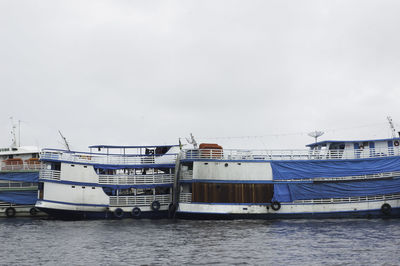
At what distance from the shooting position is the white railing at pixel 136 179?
34250mm

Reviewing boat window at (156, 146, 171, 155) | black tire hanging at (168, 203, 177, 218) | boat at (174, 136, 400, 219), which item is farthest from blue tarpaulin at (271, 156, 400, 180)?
boat window at (156, 146, 171, 155)

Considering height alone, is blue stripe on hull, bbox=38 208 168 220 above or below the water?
above

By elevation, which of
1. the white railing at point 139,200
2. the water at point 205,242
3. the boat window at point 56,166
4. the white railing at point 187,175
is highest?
the boat window at point 56,166

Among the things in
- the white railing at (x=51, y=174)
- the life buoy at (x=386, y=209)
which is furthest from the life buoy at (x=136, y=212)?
the life buoy at (x=386, y=209)

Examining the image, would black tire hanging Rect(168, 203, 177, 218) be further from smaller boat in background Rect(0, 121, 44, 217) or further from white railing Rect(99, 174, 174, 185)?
smaller boat in background Rect(0, 121, 44, 217)

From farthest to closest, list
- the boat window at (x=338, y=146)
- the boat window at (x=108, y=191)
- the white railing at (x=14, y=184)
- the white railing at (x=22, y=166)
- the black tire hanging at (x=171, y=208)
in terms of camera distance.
→ the white railing at (x=22, y=166)
the white railing at (x=14, y=184)
the boat window at (x=338, y=146)
the boat window at (x=108, y=191)
the black tire hanging at (x=171, y=208)

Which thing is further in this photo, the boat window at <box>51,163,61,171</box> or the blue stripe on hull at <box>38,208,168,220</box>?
the boat window at <box>51,163,61,171</box>

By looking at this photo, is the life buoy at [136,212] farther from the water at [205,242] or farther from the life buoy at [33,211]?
the life buoy at [33,211]

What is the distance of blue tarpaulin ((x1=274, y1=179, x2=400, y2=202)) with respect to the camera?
32.4 metres

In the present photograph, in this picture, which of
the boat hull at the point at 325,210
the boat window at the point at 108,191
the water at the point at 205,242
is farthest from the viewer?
the boat window at the point at 108,191

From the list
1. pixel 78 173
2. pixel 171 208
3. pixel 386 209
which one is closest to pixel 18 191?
pixel 78 173

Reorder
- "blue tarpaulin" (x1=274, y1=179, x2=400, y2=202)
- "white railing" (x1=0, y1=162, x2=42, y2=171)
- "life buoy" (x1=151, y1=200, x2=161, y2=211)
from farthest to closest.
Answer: "white railing" (x1=0, y1=162, x2=42, y2=171)
"life buoy" (x1=151, y1=200, x2=161, y2=211)
"blue tarpaulin" (x1=274, y1=179, x2=400, y2=202)

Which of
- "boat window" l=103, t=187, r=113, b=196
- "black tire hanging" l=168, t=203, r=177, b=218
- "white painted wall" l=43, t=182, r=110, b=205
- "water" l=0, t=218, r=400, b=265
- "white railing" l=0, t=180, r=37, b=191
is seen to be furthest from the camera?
"white railing" l=0, t=180, r=37, b=191

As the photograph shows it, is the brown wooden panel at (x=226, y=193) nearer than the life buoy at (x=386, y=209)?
Yes
